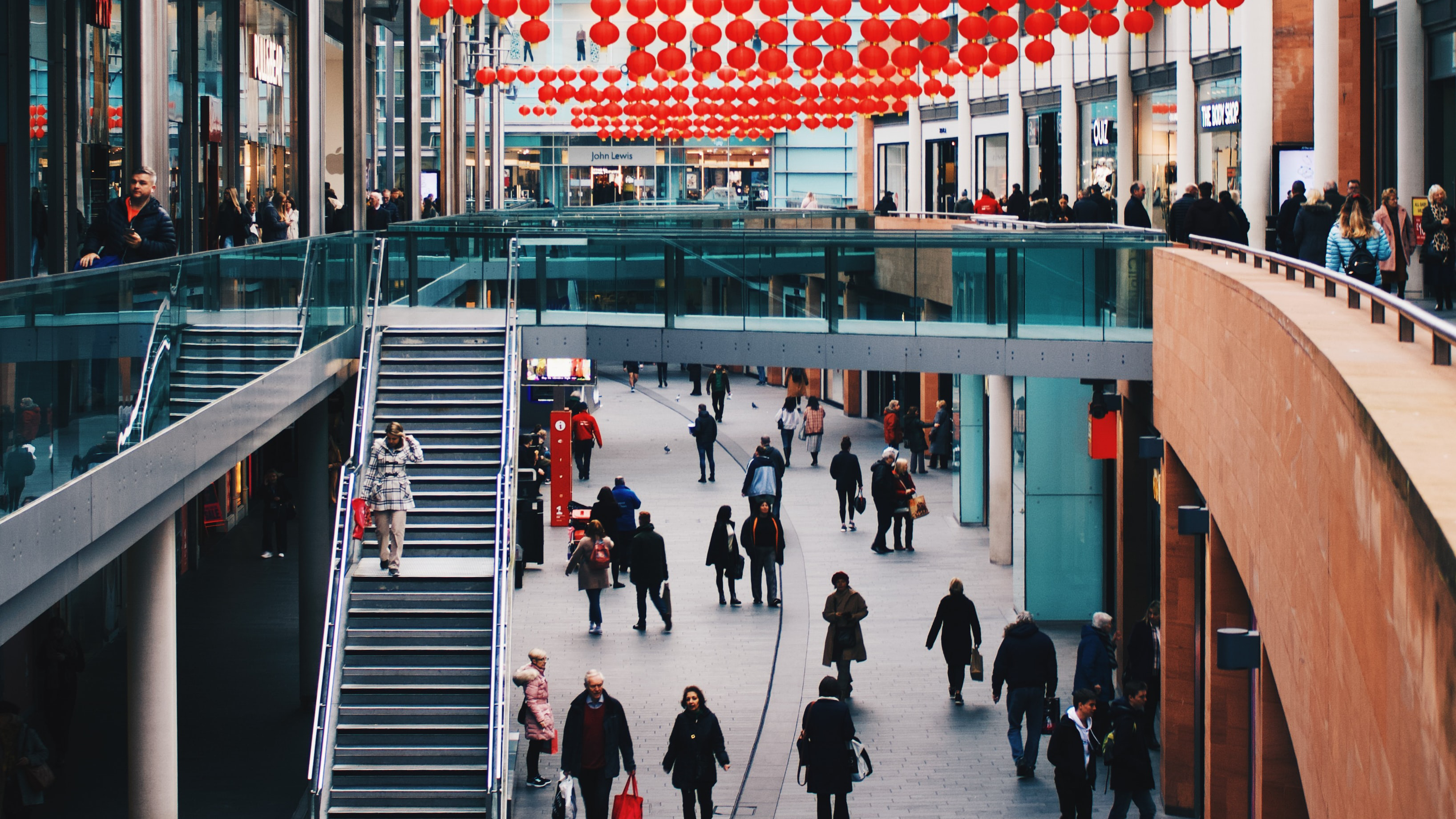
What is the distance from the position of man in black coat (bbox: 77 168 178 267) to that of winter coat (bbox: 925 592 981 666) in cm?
922

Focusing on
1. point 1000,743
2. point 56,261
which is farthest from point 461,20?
point 1000,743

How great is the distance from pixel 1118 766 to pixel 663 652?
7.67 meters

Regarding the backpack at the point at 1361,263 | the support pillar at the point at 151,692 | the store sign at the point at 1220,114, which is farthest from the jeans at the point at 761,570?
the store sign at the point at 1220,114

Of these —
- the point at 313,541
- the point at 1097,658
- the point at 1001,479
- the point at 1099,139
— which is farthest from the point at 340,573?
the point at 1099,139

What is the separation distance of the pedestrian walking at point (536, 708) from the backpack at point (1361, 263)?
8.21 meters

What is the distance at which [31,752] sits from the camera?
43.7 feet

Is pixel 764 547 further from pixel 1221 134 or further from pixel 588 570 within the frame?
pixel 1221 134

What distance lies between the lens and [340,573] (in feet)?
53.6

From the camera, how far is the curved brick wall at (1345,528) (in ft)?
14.6

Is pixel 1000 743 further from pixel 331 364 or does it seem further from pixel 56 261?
pixel 56 261

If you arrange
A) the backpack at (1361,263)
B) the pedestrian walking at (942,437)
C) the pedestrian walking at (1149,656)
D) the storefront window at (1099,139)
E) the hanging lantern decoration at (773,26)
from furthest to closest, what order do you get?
the storefront window at (1099,139)
the pedestrian walking at (942,437)
the hanging lantern decoration at (773,26)
the pedestrian walking at (1149,656)
the backpack at (1361,263)

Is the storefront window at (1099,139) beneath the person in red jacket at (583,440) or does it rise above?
above

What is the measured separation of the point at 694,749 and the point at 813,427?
22883 millimetres

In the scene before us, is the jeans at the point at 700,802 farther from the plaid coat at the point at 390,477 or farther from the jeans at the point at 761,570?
the jeans at the point at 761,570
